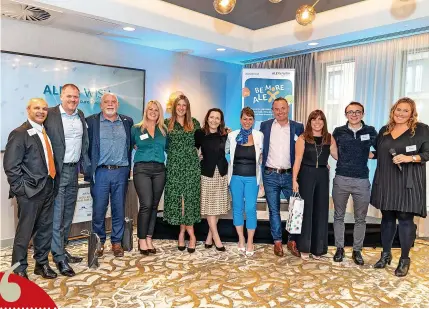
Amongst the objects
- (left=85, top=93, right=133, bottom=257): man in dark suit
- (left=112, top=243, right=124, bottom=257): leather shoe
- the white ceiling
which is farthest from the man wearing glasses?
(left=112, top=243, right=124, bottom=257): leather shoe

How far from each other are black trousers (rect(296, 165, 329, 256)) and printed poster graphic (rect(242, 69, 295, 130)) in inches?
87.2

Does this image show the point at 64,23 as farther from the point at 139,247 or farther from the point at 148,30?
the point at 139,247

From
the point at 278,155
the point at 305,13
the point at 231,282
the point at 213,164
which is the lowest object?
the point at 231,282

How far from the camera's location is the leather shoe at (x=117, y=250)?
3562mm

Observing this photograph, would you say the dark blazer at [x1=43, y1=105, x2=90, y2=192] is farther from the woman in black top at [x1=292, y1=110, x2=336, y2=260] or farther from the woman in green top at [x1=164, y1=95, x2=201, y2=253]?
the woman in black top at [x1=292, y1=110, x2=336, y2=260]

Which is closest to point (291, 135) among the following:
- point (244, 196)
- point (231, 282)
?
point (244, 196)

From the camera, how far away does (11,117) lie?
13.0ft

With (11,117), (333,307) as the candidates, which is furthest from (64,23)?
(333,307)

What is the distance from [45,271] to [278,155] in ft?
7.64

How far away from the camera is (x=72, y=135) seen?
3.08 metres

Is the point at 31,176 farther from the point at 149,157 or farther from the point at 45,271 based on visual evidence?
the point at 149,157

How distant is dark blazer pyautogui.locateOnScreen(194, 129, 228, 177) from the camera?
3.60 meters

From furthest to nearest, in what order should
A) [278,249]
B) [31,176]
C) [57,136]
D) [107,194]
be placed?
[278,249] < [107,194] < [57,136] < [31,176]

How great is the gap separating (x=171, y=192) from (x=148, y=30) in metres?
2.12
